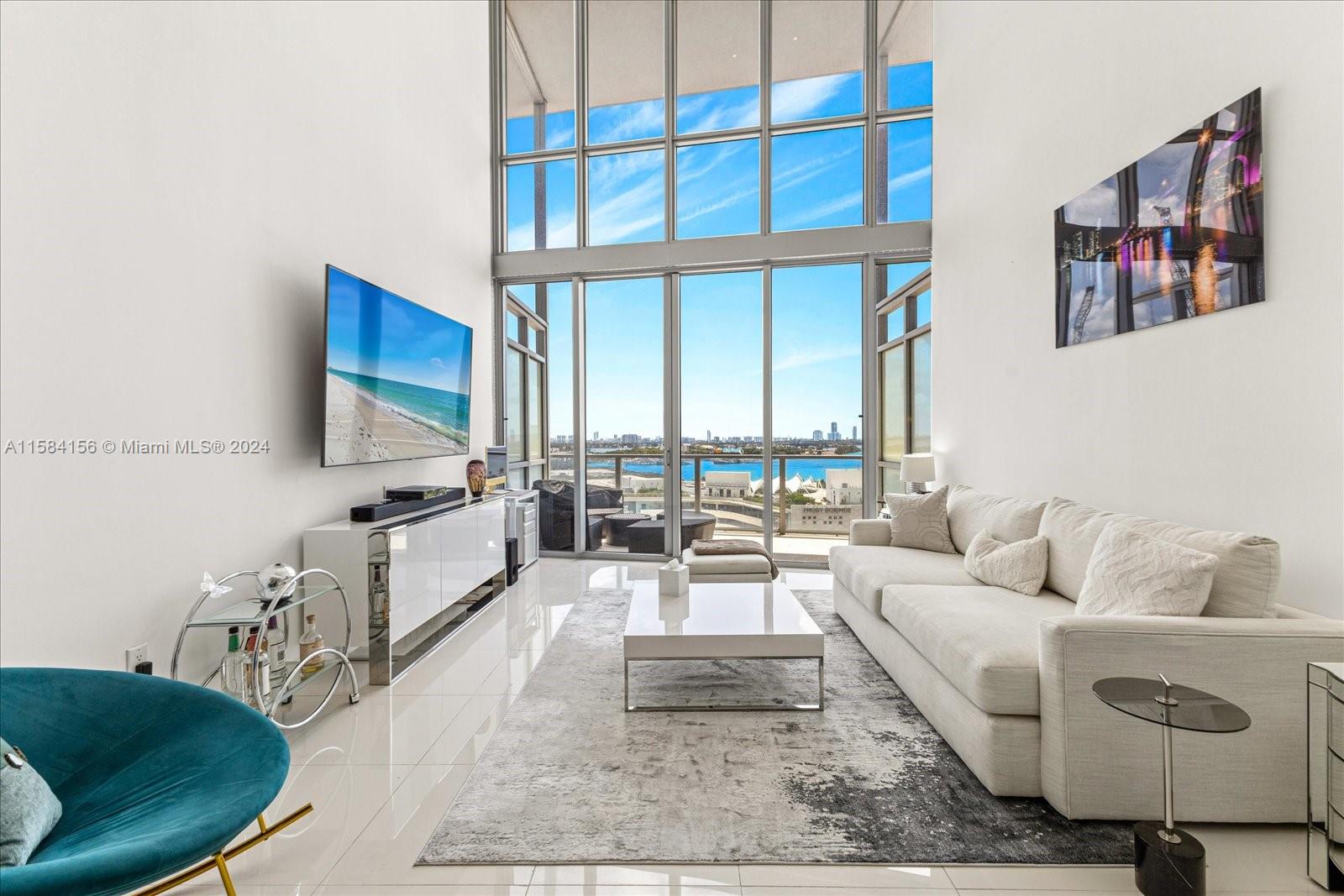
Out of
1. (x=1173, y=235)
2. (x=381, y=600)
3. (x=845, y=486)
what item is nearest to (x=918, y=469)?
(x=845, y=486)

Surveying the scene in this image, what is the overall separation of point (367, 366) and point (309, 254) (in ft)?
2.11

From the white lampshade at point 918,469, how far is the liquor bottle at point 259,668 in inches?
172

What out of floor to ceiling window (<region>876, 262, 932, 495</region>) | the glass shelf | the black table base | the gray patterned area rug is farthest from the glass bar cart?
floor to ceiling window (<region>876, 262, 932, 495</region>)

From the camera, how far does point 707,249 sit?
588 centimetres

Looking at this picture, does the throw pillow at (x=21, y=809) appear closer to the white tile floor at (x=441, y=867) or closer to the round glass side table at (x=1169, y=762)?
the white tile floor at (x=441, y=867)

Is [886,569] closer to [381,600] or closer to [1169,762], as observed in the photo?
[1169,762]

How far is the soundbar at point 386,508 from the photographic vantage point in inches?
133

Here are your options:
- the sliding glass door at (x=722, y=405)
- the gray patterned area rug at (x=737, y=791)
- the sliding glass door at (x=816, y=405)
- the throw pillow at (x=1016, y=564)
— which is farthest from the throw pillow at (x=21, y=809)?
the sliding glass door at (x=816, y=405)

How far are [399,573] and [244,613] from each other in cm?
83

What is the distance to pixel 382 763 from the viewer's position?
7.63 ft

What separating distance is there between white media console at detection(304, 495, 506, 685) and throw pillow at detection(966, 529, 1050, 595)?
2943mm

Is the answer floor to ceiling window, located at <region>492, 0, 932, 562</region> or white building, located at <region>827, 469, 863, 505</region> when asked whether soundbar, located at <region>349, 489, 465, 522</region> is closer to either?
floor to ceiling window, located at <region>492, 0, 932, 562</region>

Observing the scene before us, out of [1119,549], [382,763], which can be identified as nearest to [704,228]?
[1119,549]

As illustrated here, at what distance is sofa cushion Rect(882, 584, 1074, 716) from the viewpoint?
1.99 meters
